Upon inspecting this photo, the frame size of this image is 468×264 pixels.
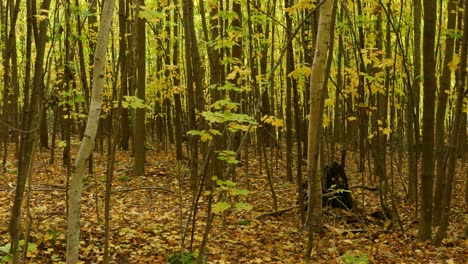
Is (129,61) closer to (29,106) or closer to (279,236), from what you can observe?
(29,106)

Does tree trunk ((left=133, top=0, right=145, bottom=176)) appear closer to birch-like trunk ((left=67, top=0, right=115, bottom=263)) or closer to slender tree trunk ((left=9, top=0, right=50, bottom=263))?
slender tree trunk ((left=9, top=0, right=50, bottom=263))

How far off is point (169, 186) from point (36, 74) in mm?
6347

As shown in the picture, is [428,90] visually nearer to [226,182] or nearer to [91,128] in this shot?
[226,182]

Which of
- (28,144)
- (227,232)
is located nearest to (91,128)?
(28,144)

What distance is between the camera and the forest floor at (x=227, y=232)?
5.70 metres

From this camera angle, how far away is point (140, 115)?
1056 centimetres

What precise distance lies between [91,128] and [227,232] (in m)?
4.27

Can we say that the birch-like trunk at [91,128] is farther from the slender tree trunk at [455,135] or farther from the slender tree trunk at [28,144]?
the slender tree trunk at [455,135]

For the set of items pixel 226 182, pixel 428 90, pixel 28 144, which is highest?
pixel 428 90

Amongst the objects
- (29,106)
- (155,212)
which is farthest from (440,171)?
(29,106)

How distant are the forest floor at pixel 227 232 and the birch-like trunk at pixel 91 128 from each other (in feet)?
5.44

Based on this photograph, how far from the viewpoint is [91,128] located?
2951 mm

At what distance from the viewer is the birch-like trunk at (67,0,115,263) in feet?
9.68

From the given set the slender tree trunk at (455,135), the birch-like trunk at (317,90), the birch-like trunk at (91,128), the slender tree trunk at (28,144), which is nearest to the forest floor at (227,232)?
the slender tree trunk at (455,135)
